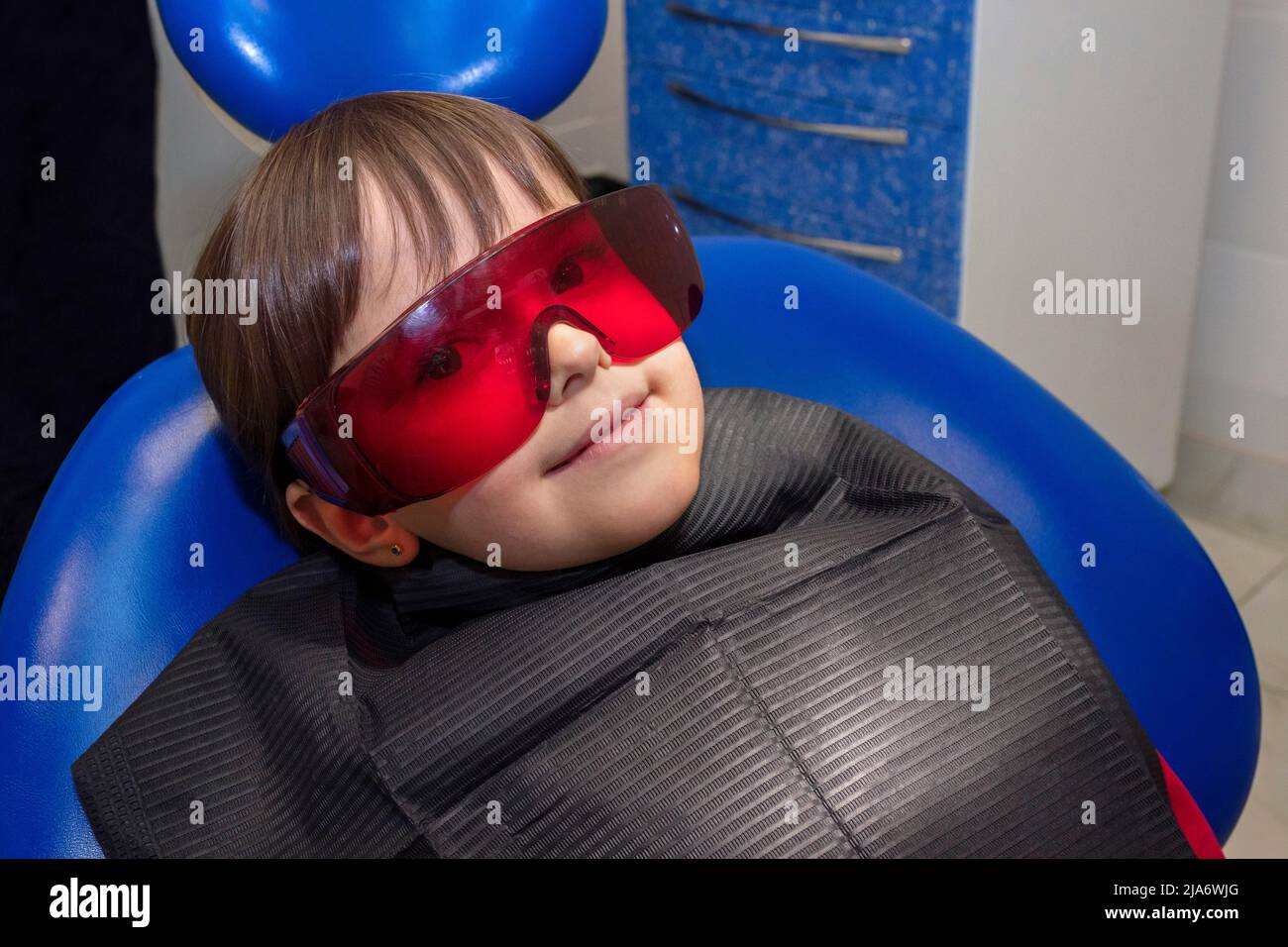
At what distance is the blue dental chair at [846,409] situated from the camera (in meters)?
0.91

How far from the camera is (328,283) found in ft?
2.65

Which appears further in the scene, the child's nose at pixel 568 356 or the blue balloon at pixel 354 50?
the blue balloon at pixel 354 50

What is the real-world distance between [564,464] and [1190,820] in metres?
0.46

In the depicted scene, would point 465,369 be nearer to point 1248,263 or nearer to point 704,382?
point 704,382

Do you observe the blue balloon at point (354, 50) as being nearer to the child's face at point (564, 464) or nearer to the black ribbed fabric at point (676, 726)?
the child's face at point (564, 464)

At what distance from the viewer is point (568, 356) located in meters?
0.79

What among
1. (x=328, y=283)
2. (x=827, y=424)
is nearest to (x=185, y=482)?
(x=328, y=283)

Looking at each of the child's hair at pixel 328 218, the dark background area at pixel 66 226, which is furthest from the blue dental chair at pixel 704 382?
the dark background area at pixel 66 226

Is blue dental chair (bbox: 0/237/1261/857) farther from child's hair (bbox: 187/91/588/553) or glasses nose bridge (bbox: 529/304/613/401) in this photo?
glasses nose bridge (bbox: 529/304/613/401)

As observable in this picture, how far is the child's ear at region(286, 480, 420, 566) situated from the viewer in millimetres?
913

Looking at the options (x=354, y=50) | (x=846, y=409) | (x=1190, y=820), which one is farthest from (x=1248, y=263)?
(x=354, y=50)
